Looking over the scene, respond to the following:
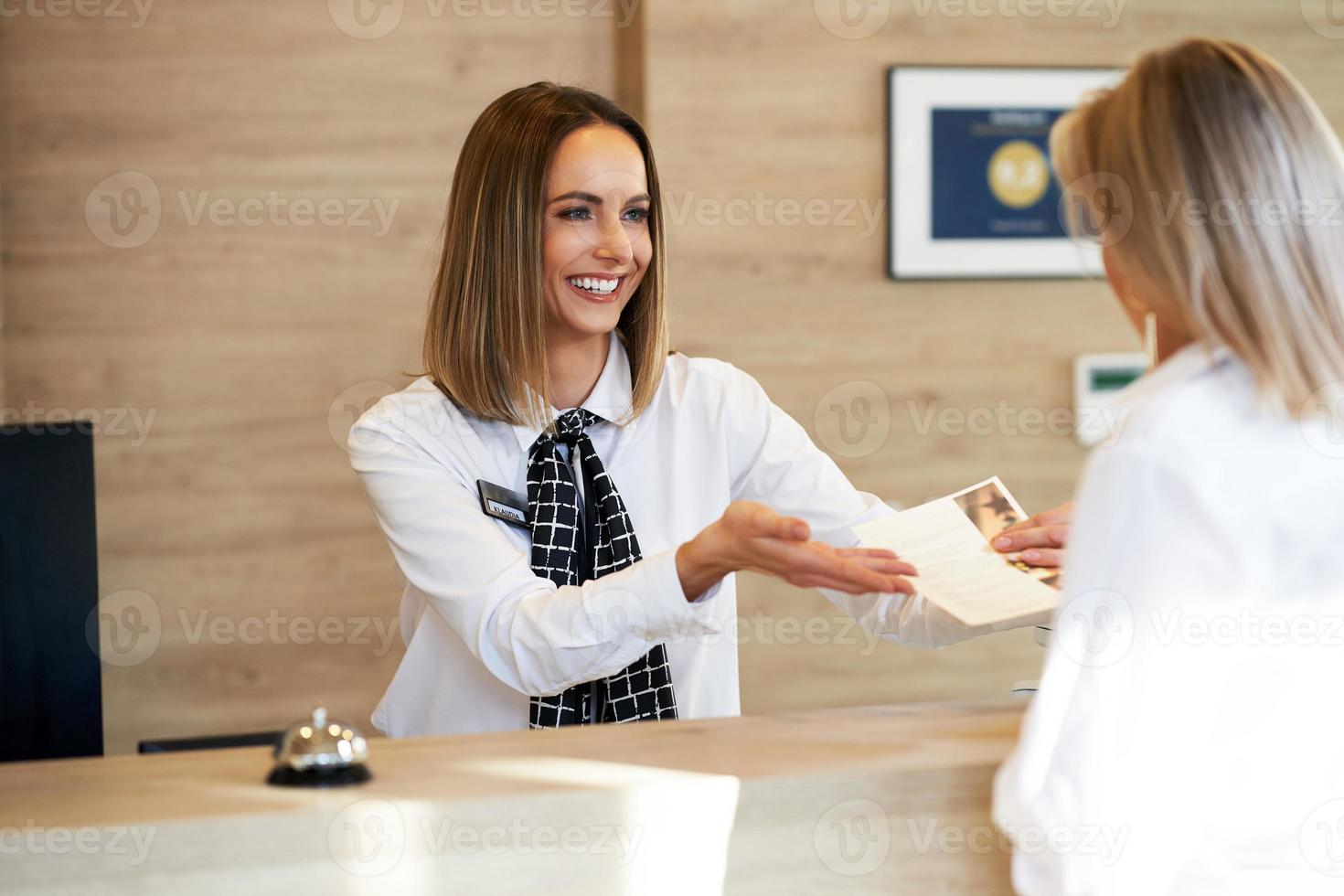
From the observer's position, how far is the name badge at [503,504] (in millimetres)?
1986

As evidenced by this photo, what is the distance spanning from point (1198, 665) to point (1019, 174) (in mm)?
2873

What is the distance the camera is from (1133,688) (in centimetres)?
103

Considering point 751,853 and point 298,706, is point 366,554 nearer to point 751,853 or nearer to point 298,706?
point 298,706

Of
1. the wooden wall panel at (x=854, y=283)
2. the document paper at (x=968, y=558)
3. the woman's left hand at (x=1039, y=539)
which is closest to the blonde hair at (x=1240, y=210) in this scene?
the document paper at (x=968, y=558)

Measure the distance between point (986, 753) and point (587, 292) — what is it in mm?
1091

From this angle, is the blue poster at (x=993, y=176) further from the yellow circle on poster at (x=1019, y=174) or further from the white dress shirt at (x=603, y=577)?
the white dress shirt at (x=603, y=577)

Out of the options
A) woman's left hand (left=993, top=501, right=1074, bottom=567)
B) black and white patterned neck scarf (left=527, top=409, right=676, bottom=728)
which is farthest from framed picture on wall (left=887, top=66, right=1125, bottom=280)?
woman's left hand (left=993, top=501, right=1074, bottom=567)

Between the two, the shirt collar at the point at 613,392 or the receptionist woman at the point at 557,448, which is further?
the shirt collar at the point at 613,392

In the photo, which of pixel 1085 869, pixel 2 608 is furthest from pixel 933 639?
pixel 2 608

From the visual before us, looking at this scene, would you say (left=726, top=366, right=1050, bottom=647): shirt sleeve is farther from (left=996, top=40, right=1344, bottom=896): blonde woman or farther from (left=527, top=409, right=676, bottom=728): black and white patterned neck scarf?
(left=996, top=40, right=1344, bottom=896): blonde woman

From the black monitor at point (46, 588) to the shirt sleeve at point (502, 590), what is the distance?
1.59 ft

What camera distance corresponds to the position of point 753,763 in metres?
1.27

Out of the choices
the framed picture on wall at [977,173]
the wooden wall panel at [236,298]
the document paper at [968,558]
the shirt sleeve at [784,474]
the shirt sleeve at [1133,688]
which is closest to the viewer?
the shirt sleeve at [1133,688]

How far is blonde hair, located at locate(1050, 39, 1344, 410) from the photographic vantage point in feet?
3.47
